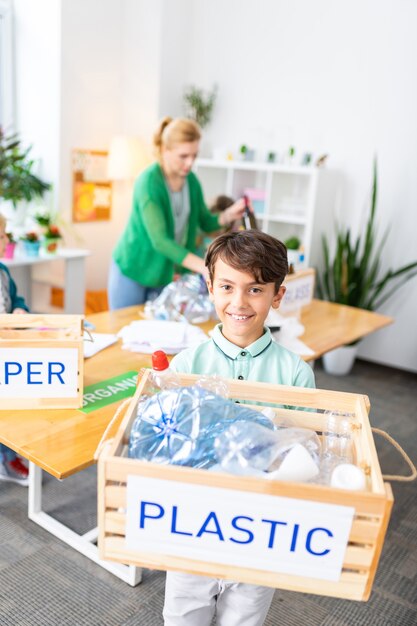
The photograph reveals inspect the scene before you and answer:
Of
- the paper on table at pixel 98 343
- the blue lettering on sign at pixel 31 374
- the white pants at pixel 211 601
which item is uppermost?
the blue lettering on sign at pixel 31 374

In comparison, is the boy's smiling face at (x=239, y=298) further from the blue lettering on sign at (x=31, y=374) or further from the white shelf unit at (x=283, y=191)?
the white shelf unit at (x=283, y=191)

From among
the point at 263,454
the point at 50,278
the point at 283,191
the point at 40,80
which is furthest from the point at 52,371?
the point at 40,80

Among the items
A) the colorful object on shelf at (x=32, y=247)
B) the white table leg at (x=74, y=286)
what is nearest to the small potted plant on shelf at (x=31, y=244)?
the colorful object on shelf at (x=32, y=247)

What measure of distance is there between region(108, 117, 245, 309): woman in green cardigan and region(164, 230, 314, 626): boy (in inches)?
44.0

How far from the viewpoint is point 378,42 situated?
3.82 metres

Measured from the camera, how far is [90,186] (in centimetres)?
450

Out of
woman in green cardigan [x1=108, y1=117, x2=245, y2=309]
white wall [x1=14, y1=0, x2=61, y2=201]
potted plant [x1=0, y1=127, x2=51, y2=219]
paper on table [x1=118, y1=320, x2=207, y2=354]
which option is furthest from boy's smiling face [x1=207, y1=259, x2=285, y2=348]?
white wall [x1=14, y1=0, x2=61, y2=201]

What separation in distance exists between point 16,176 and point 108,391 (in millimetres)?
2758

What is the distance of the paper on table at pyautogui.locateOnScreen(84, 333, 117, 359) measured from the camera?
199cm

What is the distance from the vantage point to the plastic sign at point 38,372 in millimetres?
1522

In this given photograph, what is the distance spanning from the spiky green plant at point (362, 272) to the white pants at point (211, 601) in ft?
9.69

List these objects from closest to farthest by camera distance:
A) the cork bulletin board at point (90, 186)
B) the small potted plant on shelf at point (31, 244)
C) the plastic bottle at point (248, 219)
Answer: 1. the plastic bottle at point (248, 219)
2. the small potted plant on shelf at point (31, 244)
3. the cork bulletin board at point (90, 186)

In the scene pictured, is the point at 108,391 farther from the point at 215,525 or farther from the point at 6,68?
the point at 6,68

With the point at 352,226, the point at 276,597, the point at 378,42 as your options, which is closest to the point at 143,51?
the point at 378,42
